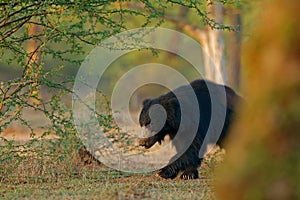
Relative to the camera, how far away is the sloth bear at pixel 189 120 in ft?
36.7

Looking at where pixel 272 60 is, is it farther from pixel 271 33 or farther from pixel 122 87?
pixel 122 87

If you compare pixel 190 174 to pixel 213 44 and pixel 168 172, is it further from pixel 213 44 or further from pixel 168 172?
pixel 213 44

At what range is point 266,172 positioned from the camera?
10.4ft

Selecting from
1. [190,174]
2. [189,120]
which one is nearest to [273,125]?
[190,174]

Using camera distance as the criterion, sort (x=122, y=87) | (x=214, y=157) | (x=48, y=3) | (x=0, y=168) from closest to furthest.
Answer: (x=48, y=3) → (x=0, y=168) → (x=214, y=157) → (x=122, y=87)

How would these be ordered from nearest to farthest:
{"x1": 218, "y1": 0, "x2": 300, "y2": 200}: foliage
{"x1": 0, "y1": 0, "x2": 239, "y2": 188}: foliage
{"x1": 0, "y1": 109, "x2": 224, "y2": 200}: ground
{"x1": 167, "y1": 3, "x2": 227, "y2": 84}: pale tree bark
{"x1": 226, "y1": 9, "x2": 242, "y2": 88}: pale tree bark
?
{"x1": 218, "y1": 0, "x2": 300, "y2": 200}: foliage → {"x1": 0, "y1": 109, "x2": 224, "y2": 200}: ground → {"x1": 0, "y1": 0, "x2": 239, "y2": 188}: foliage → {"x1": 167, "y1": 3, "x2": 227, "y2": 84}: pale tree bark → {"x1": 226, "y1": 9, "x2": 242, "y2": 88}: pale tree bark

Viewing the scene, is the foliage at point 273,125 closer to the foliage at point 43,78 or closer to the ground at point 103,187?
the ground at point 103,187

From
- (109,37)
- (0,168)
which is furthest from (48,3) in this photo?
(0,168)

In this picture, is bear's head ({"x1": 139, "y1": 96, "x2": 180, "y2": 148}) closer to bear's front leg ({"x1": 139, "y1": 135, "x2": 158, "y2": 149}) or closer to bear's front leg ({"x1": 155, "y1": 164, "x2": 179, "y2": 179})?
bear's front leg ({"x1": 139, "y1": 135, "x2": 158, "y2": 149})

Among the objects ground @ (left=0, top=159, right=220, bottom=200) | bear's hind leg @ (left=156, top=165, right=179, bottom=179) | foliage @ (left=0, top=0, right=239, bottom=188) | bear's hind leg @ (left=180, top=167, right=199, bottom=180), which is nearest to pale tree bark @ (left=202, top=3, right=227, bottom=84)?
bear's hind leg @ (left=156, top=165, right=179, bottom=179)

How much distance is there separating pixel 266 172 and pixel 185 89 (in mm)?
8619

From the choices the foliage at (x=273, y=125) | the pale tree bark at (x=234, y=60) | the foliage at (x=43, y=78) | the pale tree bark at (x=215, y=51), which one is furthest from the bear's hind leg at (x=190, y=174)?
the pale tree bark at (x=234, y=60)

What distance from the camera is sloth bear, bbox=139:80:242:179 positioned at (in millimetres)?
11195

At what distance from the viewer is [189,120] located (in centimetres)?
1148
